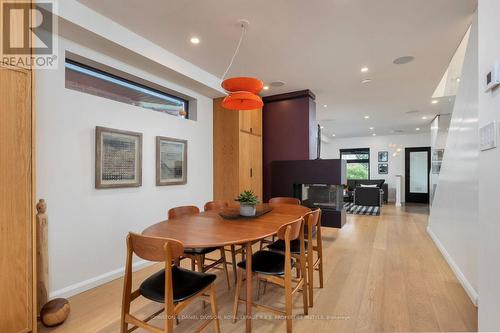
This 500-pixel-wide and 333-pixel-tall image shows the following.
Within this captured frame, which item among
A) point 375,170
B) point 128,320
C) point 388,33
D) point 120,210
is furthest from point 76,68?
point 375,170

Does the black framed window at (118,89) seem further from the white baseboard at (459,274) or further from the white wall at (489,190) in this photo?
the white baseboard at (459,274)

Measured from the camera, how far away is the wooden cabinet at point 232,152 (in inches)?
171

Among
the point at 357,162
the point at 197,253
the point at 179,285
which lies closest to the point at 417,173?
the point at 357,162

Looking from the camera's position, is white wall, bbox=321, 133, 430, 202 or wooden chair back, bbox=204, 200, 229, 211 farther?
white wall, bbox=321, 133, 430, 202

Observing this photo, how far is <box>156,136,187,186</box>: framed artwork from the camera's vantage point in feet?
11.3

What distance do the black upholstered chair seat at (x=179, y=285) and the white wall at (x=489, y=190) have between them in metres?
1.69

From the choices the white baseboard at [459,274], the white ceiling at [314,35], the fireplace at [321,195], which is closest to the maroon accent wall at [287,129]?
the white ceiling at [314,35]

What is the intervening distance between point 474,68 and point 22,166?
13.7 ft

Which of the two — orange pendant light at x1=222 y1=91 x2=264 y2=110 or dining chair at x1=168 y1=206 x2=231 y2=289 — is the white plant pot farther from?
orange pendant light at x1=222 y1=91 x2=264 y2=110

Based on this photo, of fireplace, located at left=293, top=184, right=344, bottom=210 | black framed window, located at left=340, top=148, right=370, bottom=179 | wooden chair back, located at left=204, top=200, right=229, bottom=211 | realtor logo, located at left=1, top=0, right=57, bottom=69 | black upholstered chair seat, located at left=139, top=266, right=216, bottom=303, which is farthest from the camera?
black framed window, located at left=340, top=148, right=370, bottom=179

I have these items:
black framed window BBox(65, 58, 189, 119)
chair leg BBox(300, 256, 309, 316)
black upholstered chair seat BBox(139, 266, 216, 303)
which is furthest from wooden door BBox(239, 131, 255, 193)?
black upholstered chair seat BBox(139, 266, 216, 303)

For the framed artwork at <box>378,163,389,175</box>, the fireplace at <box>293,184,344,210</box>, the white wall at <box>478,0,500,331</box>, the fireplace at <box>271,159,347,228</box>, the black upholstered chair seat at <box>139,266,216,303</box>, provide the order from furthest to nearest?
the framed artwork at <box>378,163,389,175</box>
the fireplace at <box>293,184,344,210</box>
the fireplace at <box>271,159,347,228</box>
the black upholstered chair seat at <box>139,266,216,303</box>
the white wall at <box>478,0,500,331</box>

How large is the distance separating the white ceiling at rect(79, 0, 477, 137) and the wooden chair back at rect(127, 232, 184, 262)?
6.87 feet

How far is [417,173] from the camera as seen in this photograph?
9.45 meters
